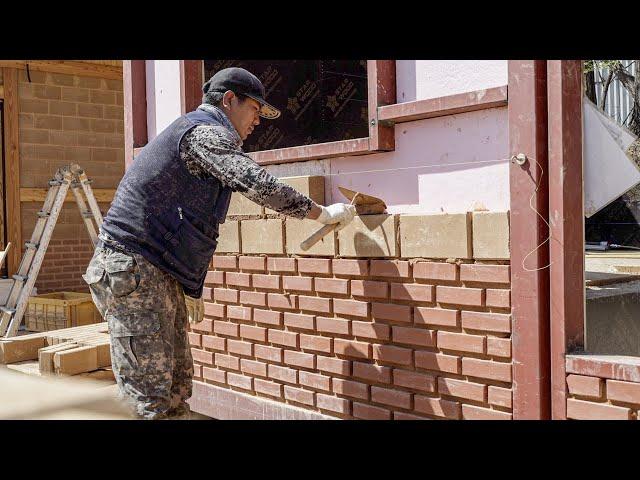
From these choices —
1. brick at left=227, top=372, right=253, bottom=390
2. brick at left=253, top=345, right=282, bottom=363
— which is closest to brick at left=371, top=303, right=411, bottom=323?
brick at left=253, top=345, right=282, bottom=363

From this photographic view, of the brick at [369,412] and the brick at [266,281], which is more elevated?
the brick at [266,281]

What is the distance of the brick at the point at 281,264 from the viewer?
13.7 feet

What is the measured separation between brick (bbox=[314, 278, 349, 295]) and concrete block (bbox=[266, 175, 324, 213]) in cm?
48

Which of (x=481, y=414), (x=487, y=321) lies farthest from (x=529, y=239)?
(x=481, y=414)

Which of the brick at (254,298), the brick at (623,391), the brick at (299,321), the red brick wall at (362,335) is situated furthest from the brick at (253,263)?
the brick at (623,391)

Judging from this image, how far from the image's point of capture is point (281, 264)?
4.25 m

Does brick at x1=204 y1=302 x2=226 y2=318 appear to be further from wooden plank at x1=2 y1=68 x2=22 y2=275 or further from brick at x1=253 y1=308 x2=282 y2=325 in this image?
wooden plank at x1=2 y1=68 x2=22 y2=275

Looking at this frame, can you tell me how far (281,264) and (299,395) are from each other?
0.80 meters

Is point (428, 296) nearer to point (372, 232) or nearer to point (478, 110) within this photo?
point (372, 232)

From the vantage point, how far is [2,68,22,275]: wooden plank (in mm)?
9445

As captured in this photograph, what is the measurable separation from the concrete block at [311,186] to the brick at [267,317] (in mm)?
762

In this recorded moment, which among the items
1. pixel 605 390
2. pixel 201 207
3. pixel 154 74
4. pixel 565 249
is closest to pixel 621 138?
pixel 565 249

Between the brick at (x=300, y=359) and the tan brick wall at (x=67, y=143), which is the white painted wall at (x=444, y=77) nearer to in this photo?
the brick at (x=300, y=359)

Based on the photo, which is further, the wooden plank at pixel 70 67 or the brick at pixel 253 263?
the wooden plank at pixel 70 67
